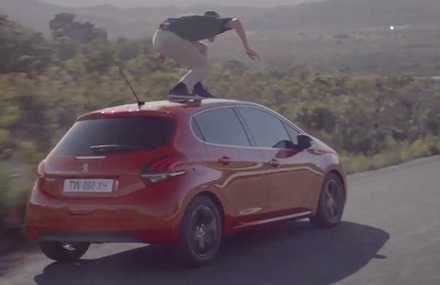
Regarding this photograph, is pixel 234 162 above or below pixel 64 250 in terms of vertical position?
above

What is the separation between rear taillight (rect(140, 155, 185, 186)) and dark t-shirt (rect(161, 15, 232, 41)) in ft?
13.9

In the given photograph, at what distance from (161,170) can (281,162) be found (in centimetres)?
213

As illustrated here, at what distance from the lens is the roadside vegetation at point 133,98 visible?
1571 cm

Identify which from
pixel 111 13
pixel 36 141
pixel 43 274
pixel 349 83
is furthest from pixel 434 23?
pixel 43 274

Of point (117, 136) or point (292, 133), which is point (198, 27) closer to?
point (292, 133)

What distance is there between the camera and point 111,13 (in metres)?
58.3

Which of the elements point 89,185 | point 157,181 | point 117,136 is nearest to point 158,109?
point 117,136

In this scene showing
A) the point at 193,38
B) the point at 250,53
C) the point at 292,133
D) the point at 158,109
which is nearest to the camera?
the point at 158,109

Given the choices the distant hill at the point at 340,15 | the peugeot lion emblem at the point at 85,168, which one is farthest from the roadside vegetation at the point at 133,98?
the distant hill at the point at 340,15

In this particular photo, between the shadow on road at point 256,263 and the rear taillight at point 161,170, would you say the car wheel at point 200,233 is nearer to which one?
the shadow on road at point 256,263

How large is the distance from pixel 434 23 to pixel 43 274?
241 feet

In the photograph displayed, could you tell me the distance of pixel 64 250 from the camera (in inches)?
436

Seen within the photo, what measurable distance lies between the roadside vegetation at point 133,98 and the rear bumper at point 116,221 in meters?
1.80

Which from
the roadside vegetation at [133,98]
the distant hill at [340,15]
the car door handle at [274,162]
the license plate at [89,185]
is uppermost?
the license plate at [89,185]
